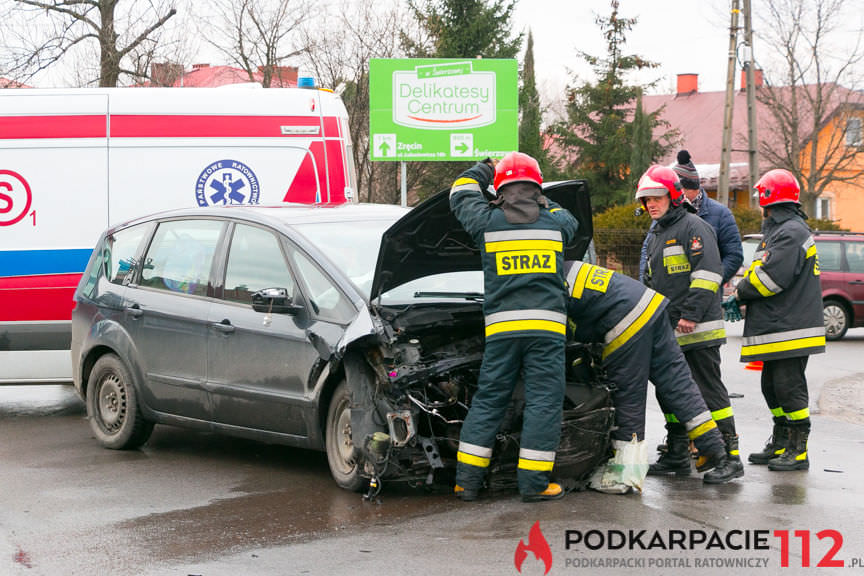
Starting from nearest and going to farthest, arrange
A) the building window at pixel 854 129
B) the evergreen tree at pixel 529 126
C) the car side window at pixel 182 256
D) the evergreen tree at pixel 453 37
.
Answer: the car side window at pixel 182 256, the evergreen tree at pixel 453 37, the evergreen tree at pixel 529 126, the building window at pixel 854 129

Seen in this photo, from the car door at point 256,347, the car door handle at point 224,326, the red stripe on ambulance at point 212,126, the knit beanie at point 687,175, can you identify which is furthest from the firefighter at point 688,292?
the red stripe on ambulance at point 212,126

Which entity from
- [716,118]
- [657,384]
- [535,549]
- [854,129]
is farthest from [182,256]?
[716,118]

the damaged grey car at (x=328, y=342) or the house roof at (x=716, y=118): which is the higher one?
the house roof at (x=716, y=118)

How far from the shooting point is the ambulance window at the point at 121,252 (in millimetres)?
7980

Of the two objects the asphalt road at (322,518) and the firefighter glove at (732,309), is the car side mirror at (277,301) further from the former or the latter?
the firefighter glove at (732,309)

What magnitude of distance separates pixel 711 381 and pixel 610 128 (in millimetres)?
34549

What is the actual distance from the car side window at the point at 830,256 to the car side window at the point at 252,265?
40.1ft

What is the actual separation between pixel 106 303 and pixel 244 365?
1654 mm

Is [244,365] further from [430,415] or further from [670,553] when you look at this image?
[670,553]

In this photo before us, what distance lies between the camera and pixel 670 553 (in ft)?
16.4

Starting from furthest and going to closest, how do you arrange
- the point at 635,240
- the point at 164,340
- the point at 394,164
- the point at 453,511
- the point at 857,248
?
the point at 394,164, the point at 635,240, the point at 857,248, the point at 164,340, the point at 453,511

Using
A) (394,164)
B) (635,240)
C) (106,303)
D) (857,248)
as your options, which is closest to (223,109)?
Result: (106,303)

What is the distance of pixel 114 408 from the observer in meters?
7.80

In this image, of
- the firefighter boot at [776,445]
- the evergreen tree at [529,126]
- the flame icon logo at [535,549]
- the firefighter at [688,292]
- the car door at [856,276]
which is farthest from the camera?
the evergreen tree at [529,126]
